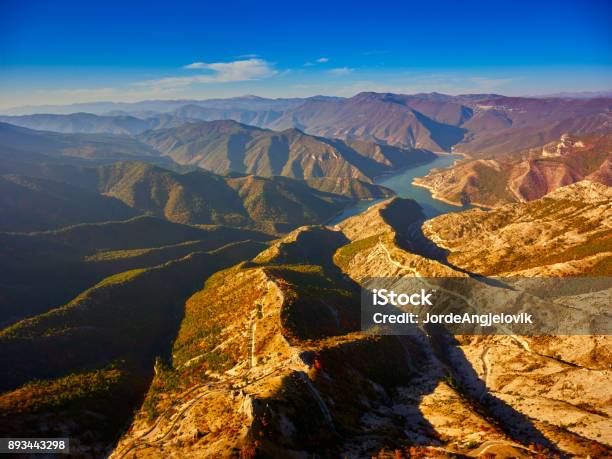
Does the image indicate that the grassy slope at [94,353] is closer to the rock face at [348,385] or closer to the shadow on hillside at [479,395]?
the rock face at [348,385]

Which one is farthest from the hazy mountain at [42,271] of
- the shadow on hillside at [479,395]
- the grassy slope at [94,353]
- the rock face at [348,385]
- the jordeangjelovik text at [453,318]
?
the shadow on hillside at [479,395]

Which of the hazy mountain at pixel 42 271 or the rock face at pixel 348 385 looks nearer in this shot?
the rock face at pixel 348 385

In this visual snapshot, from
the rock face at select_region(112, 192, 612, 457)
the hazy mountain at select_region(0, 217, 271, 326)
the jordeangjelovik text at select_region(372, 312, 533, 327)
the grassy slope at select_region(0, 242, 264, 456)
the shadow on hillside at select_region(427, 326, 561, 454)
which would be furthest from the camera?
the hazy mountain at select_region(0, 217, 271, 326)

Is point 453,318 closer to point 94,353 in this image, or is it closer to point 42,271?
point 94,353

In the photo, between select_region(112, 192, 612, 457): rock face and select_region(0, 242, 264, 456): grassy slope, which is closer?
select_region(112, 192, 612, 457): rock face

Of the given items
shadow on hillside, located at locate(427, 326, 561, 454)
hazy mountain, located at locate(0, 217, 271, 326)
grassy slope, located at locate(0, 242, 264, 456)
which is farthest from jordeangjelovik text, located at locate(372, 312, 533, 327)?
hazy mountain, located at locate(0, 217, 271, 326)

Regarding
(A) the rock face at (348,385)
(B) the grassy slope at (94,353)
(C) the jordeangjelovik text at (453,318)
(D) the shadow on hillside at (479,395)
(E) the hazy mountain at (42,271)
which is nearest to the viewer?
(A) the rock face at (348,385)

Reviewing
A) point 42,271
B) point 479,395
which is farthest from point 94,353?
point 479,395

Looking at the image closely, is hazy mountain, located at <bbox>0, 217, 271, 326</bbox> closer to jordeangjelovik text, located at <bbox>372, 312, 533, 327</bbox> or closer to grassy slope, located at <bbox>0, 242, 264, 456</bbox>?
grassy slope, located at <bbox>0, 242, 264, 456</bbox>
